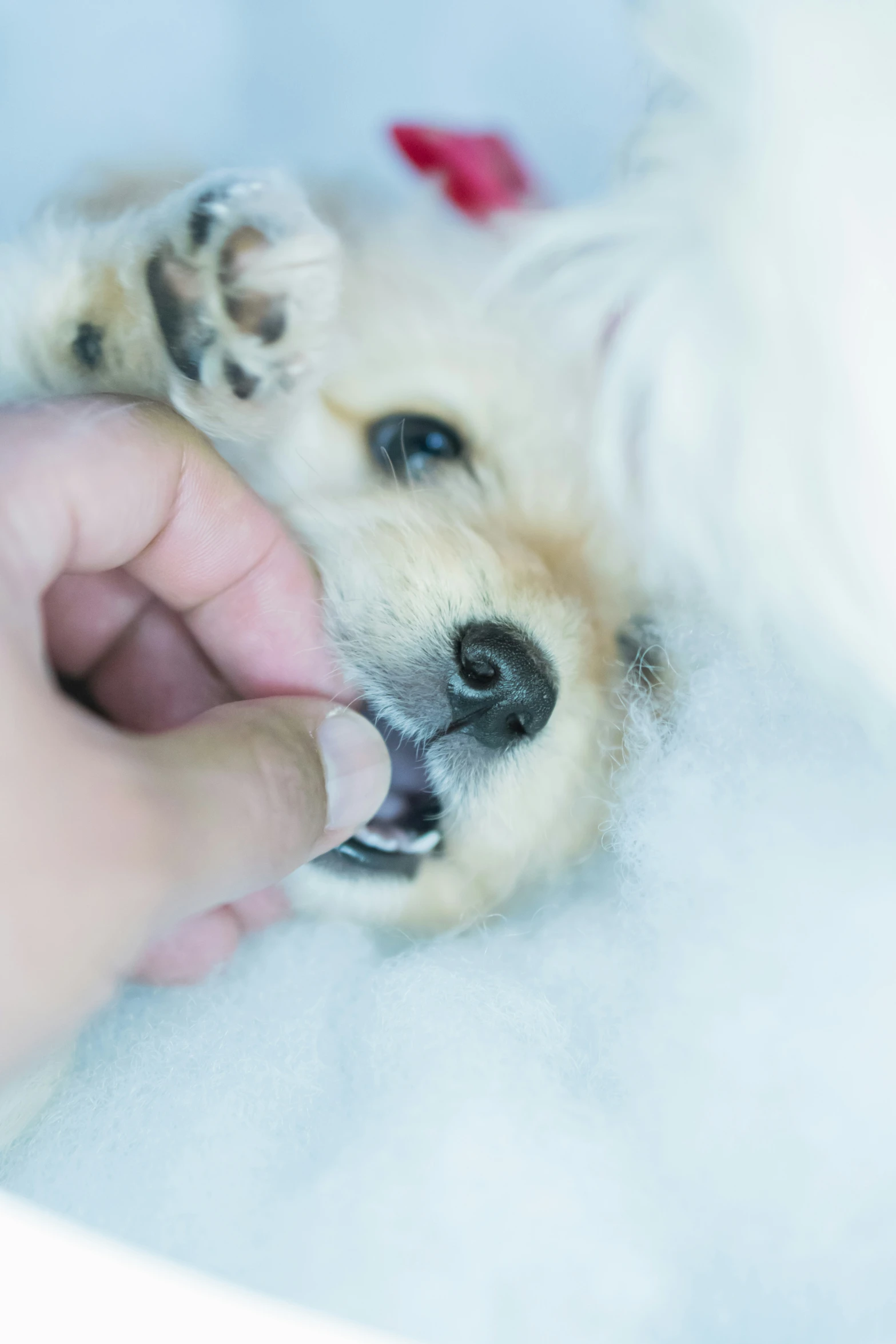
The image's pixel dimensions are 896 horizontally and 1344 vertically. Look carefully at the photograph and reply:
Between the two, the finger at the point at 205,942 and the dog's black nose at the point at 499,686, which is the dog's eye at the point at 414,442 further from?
the finger at the point at 205,942

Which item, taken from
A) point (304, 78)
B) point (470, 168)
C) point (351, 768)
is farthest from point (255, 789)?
point (304, 78)

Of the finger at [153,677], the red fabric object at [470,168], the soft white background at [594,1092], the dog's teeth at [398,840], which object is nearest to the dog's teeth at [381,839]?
the dog's teeth at [398,840]

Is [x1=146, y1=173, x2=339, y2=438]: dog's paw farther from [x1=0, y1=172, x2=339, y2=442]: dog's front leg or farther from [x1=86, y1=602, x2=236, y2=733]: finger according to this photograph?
[x1=86, y1=602, x2=236, y2=733]: finger

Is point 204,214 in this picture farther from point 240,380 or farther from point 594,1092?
point 594,1092

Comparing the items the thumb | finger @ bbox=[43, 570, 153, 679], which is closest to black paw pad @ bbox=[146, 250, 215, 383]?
finger @ bbox=[43, 570, 153, 679]

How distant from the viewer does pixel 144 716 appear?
0.91 m

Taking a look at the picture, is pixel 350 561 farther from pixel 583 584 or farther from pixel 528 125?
pixel 528 125

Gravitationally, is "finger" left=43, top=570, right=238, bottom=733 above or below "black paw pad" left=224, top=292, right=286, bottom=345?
below

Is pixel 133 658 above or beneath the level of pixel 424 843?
above

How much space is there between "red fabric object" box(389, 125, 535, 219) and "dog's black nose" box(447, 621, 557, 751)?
0.50 metres

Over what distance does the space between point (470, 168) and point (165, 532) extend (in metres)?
0.62

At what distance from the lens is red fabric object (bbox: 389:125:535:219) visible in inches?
45.2

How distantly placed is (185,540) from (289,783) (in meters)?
0.23

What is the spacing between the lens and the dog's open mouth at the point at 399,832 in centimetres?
100
